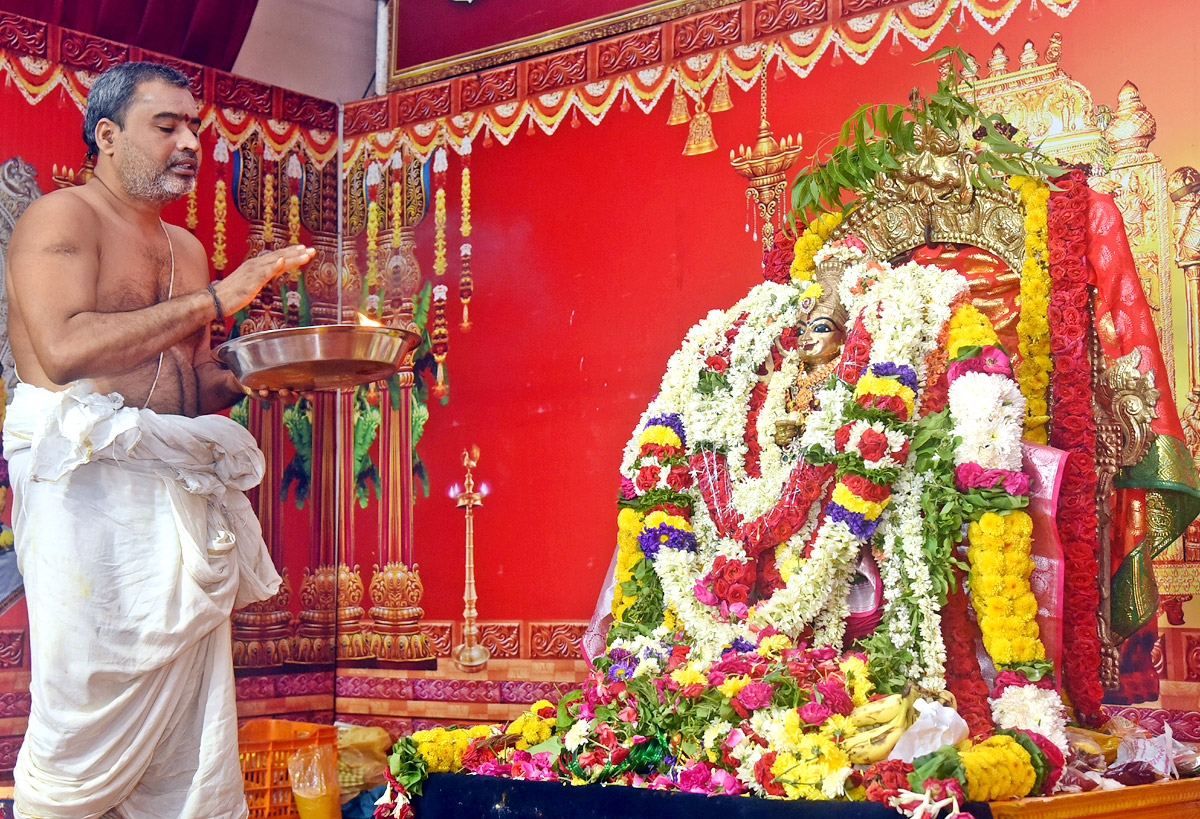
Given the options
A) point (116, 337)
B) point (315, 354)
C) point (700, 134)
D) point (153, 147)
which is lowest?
point (315, 354)

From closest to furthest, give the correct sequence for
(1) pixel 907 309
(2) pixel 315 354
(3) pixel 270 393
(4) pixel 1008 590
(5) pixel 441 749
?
(4) pixel 1008 590 → (5) pixel 441 749 → (1) pixel 907 309 → (2) pixel 315 354 → (3) pixel 270 393

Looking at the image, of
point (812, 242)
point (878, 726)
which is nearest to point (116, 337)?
point (812, 242)

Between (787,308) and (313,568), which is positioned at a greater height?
(787,308)

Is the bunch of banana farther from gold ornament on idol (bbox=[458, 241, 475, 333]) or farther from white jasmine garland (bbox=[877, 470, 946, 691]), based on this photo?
gold ornament on idol (bbox=[458, 241, 475, 333])

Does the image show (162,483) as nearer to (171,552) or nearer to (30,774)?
(171,552)

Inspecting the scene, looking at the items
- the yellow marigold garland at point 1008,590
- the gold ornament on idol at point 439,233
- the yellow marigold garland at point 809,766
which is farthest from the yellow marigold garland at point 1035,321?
the gold ornament on idol at point 439,233

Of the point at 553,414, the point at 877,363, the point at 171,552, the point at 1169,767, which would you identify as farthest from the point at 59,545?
the point at 1169,767

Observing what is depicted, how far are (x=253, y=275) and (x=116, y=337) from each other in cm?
51

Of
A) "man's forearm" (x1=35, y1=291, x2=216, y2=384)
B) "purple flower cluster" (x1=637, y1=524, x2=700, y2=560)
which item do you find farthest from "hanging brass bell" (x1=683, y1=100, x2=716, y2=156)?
"man's forearm" (x1=35, y1=291, x2=216, y2=384)

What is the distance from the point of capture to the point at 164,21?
5.76 meters

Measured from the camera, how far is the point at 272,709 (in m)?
5.87

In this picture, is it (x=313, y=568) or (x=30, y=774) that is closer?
(x=30, y=774)

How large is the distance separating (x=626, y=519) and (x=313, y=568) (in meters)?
2.47

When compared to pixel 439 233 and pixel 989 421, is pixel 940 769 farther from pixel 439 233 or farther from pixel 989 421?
pixel 439 233
